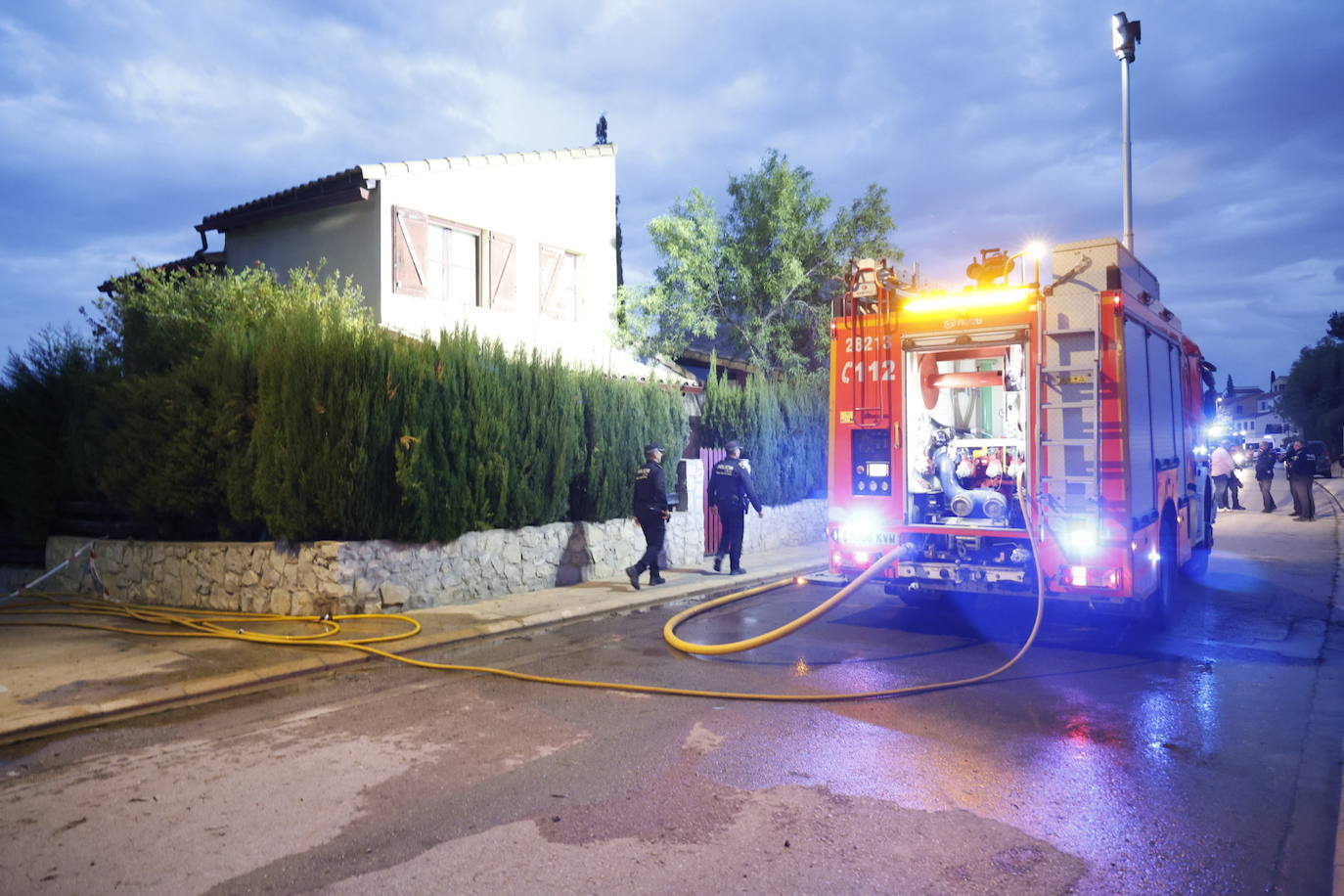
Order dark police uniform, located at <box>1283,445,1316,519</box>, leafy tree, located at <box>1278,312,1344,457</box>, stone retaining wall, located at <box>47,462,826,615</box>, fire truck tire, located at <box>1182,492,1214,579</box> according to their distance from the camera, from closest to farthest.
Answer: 1. stone retaining wall, located at <box>47,462,826,615</box>
2. fire truck tire, located at <box>1182,492,1214,579</box>
3. dark police uniform, located at <box>1283,445,1316,519</box>
4. leafy tree, located at <box>1278,312,1344,457</box>

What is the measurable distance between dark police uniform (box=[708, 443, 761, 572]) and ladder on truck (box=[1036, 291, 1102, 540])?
5062 millimetres

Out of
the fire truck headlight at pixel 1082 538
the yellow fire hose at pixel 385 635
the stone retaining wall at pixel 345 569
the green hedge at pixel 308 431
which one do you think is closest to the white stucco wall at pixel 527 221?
the green hedge at pixel 308 431

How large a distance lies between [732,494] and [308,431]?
5366 millimetres

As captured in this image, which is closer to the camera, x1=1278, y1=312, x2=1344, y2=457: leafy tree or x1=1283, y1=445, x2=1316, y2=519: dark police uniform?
x1=1283, y1=445, x2=1316, y2=519: dark police uniform

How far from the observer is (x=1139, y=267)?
26.2ft

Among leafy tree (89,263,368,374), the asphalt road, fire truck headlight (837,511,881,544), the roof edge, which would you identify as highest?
the roof edge

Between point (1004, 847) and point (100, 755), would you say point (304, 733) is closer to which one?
point (100, 755)

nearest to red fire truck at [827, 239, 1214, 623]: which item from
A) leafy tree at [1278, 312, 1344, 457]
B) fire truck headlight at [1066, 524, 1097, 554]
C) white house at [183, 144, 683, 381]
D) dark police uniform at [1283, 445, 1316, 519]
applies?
fire truck headlight at [1066, 524, 1097, 554]

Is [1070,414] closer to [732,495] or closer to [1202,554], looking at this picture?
[732,495]

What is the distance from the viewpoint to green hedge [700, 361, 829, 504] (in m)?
16.0

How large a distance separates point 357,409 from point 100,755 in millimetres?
4472

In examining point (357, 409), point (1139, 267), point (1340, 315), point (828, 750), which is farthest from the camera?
point (1340, 315)

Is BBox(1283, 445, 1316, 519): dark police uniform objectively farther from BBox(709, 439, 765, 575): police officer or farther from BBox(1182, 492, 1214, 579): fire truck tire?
BBox(709, 439, 765, 575): police officer

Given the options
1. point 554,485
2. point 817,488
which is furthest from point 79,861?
point 817,488
